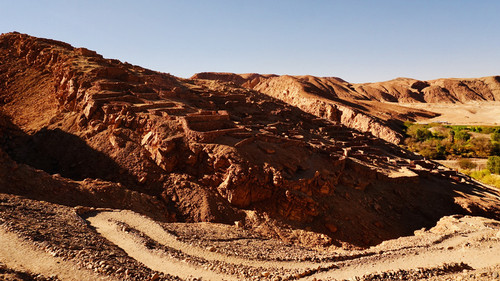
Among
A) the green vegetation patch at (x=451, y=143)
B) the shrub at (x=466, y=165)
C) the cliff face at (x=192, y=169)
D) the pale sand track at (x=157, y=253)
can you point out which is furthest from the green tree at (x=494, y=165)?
the pale sand track at (x=157, y=253)

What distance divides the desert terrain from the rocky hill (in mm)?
19889

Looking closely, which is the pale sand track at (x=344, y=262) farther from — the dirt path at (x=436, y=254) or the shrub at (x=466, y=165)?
the shrub at (x=466, y=165)

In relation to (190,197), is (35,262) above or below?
above

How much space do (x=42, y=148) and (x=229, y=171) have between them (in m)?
13.3

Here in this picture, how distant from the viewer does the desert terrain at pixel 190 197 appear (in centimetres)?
888

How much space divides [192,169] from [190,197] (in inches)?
71.0

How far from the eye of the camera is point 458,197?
2191 cm

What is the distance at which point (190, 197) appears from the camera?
16312mm

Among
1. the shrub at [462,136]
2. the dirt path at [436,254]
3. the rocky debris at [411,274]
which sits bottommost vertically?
the dirt path at [436,254]

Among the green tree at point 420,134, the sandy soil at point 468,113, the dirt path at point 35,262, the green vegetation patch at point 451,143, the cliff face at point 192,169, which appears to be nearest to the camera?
the dirt path at point 35,262

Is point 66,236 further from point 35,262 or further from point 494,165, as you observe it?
point 494,165

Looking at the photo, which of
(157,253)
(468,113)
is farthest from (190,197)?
(468,113)

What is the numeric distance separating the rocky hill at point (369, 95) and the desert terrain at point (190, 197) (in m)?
19.9

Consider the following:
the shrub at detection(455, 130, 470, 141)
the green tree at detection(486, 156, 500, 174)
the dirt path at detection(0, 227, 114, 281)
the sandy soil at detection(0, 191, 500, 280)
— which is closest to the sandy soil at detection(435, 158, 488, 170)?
the green tree at detection(486, 156, 500, 174)
